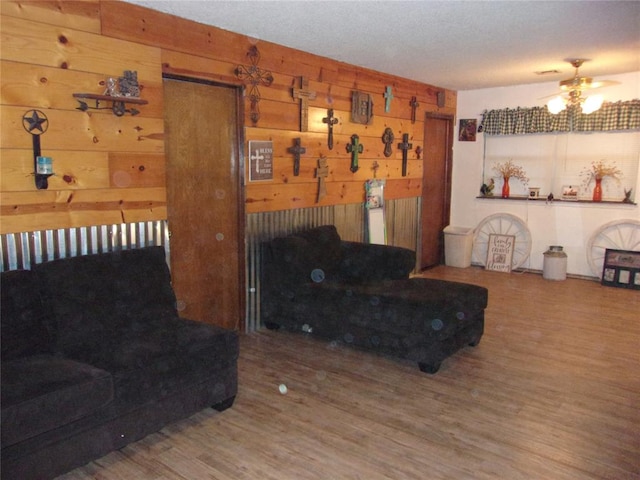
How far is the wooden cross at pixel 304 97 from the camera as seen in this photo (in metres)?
4.46

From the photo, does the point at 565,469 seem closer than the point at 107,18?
Yes

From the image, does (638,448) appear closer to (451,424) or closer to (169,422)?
(451,424)

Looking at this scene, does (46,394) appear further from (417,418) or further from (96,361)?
(417,418)

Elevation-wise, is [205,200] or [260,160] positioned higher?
[260,160]

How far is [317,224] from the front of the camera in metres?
4.89

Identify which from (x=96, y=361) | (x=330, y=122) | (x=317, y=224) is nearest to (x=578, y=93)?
(x=330, y=122)

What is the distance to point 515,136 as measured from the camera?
6.64 meters

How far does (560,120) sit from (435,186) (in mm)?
1682

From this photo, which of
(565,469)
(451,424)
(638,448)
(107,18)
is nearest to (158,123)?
(107,18)

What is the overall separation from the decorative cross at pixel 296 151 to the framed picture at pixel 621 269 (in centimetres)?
387

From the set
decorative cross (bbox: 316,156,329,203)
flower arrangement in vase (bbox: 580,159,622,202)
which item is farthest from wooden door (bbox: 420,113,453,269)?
decorative cross (bbox: 316,156,329,203)

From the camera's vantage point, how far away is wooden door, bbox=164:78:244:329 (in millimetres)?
3688

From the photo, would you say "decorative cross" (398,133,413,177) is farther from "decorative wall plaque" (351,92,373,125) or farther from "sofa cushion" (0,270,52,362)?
"sofa cushion" (0,270,52,362)

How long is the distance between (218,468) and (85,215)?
5.49 feet
